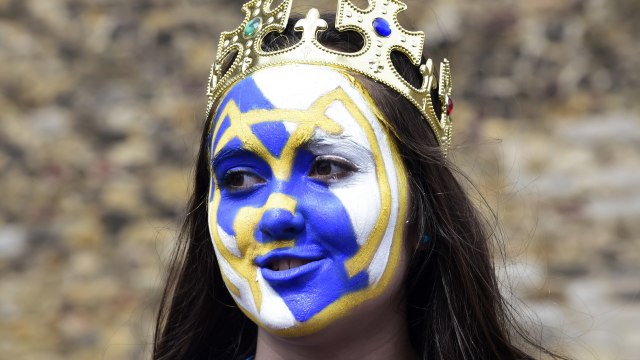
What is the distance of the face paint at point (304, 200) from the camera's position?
264cm

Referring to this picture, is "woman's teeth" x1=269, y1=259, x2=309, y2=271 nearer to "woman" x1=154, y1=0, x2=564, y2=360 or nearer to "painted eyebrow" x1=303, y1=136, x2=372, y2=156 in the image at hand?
"woman" x1=154, y1=0, x2=564, y2=360

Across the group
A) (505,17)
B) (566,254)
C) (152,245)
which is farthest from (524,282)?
(152,245)

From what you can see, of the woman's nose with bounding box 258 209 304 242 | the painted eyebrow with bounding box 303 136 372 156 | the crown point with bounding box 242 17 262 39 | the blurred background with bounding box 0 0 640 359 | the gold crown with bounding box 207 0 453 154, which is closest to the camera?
the woman's nose with bounding box 258 209 304 242

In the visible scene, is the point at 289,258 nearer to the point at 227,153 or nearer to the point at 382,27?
the point at 227,153

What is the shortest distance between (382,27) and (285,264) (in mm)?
730

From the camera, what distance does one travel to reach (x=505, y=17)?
6242mm

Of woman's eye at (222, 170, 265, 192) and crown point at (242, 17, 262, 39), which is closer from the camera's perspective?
woman's eye at (222, 170, 265, 192)

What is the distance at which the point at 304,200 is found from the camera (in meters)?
2.66

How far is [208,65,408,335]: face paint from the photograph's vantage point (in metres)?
2.64

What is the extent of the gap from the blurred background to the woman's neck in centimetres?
265

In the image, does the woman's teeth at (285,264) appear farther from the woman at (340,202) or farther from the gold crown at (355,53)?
the gold crown at (355,53)

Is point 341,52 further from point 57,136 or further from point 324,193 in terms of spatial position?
point 57,136

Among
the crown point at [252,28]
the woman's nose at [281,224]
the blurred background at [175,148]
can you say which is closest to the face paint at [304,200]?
the woman's nose at [281,224]

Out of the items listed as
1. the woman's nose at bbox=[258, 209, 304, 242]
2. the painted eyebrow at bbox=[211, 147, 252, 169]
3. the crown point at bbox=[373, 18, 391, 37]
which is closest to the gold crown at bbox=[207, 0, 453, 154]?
the crown point at bbox=[373, 18, 391, 37]
